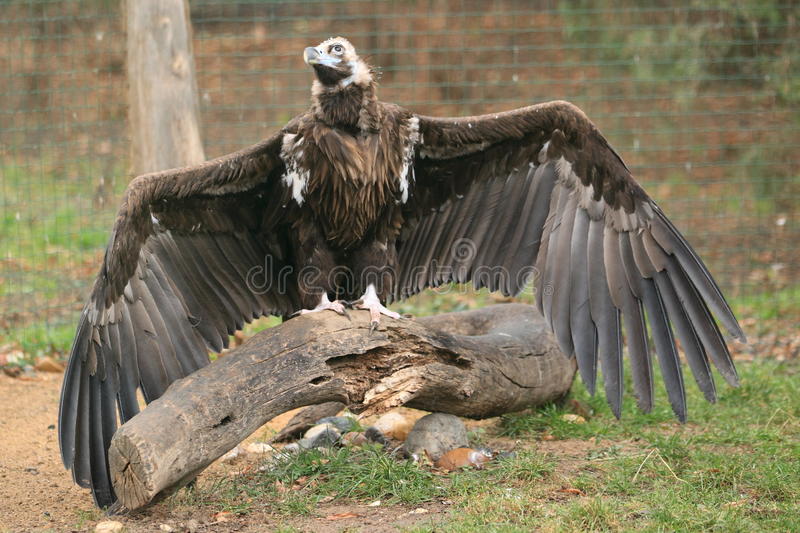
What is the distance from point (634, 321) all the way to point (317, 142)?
1583 mm

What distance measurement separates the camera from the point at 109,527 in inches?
132

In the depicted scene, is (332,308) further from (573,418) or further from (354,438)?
(573,418)

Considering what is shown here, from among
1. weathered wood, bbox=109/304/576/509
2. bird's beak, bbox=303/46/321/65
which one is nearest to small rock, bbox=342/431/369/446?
weathered wood, bbox=109/304/576/509

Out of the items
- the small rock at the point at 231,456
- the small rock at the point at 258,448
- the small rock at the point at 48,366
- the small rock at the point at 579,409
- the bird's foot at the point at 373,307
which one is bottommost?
the small rock at the point at 48,366

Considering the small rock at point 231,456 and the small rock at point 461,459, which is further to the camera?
the small rock at point 231,456

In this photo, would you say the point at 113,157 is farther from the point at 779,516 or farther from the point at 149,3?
the point at 779,516

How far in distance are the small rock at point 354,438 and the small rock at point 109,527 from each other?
124cm

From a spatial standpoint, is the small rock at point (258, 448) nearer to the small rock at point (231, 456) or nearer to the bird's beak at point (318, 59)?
the small rock at point (231, 456)

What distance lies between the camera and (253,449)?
4.51 meters

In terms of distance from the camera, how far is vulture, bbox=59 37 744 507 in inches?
151

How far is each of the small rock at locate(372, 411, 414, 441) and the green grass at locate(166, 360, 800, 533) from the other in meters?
0.37

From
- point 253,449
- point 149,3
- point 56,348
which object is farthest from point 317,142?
point 56,348

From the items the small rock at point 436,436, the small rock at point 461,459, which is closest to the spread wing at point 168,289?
the small rock at point 436,436

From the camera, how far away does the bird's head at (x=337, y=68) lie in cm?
435
